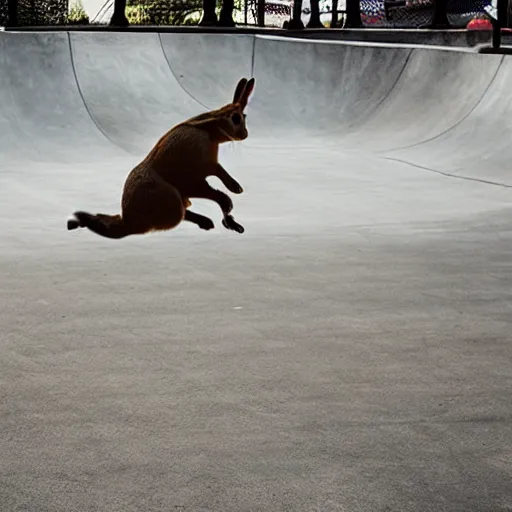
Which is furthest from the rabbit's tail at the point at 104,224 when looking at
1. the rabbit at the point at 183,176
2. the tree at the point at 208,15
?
the tree at the point at 208,15

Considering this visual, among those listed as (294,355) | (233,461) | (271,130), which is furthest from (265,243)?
(271,130)

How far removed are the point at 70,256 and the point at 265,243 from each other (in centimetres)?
139

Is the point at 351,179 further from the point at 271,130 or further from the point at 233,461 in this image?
the point at 233,461

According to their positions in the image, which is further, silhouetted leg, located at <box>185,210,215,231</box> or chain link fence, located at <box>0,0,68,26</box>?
chain link fence, located at <box>0,0,68,26</box>

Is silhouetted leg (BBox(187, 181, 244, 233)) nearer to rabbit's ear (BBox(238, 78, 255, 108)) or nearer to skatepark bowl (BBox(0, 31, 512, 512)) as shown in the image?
rabbit's ear (BBox(238, 78, 255, 108))

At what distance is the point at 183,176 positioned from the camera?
4.76m

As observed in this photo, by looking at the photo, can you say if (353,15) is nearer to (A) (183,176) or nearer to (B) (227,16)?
(B) (227,16)

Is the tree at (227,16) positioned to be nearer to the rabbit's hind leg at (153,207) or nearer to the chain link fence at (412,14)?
the chain link fence at (412,14)

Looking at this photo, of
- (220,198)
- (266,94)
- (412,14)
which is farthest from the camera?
(412,14)

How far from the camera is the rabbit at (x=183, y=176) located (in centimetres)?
465

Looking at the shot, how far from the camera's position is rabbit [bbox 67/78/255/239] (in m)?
4.65

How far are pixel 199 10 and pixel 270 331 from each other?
34.1 metres

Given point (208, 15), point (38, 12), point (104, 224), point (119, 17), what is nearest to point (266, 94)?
point (119, 17)

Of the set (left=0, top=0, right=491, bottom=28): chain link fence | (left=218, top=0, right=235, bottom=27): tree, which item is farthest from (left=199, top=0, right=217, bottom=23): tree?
(left=0, top=0, right=491, bottom=28): chain link fence
